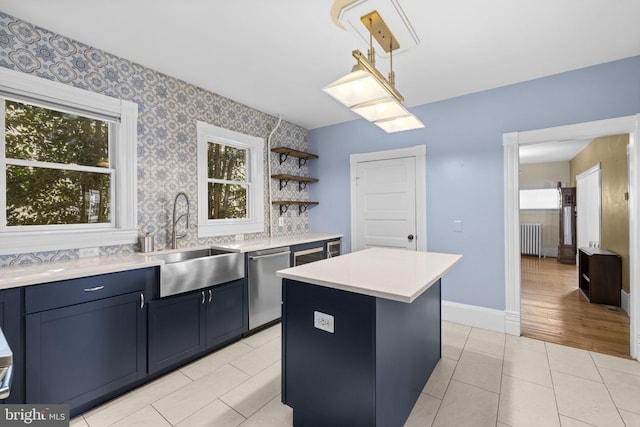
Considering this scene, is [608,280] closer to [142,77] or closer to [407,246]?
[407,246]

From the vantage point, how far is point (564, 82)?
2.83 metres

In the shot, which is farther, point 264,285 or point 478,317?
point 478,317

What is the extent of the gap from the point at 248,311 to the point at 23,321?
1.66 m

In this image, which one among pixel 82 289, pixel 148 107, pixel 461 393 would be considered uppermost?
pixel 148 107

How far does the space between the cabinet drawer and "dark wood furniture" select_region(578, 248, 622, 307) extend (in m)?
5.22

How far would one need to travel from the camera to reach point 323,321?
163 cm

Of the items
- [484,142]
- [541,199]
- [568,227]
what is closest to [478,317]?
[484,142]

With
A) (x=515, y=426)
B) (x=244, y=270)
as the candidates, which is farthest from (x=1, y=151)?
(x=515, y=426)

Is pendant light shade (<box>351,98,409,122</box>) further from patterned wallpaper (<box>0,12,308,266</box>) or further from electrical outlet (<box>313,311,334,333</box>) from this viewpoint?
patterned wallpaper (<box>0,12,308,266</box>)

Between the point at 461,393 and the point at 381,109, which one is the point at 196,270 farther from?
the point at 461,393

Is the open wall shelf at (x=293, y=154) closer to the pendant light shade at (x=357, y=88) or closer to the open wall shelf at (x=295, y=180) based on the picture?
the open wall shelf at (x=295, y=180)

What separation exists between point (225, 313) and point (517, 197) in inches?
125

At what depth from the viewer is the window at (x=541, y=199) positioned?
25.3ft

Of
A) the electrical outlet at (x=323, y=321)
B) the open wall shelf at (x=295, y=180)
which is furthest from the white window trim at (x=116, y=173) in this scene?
the electrical outlet at (x=323, y=321)
